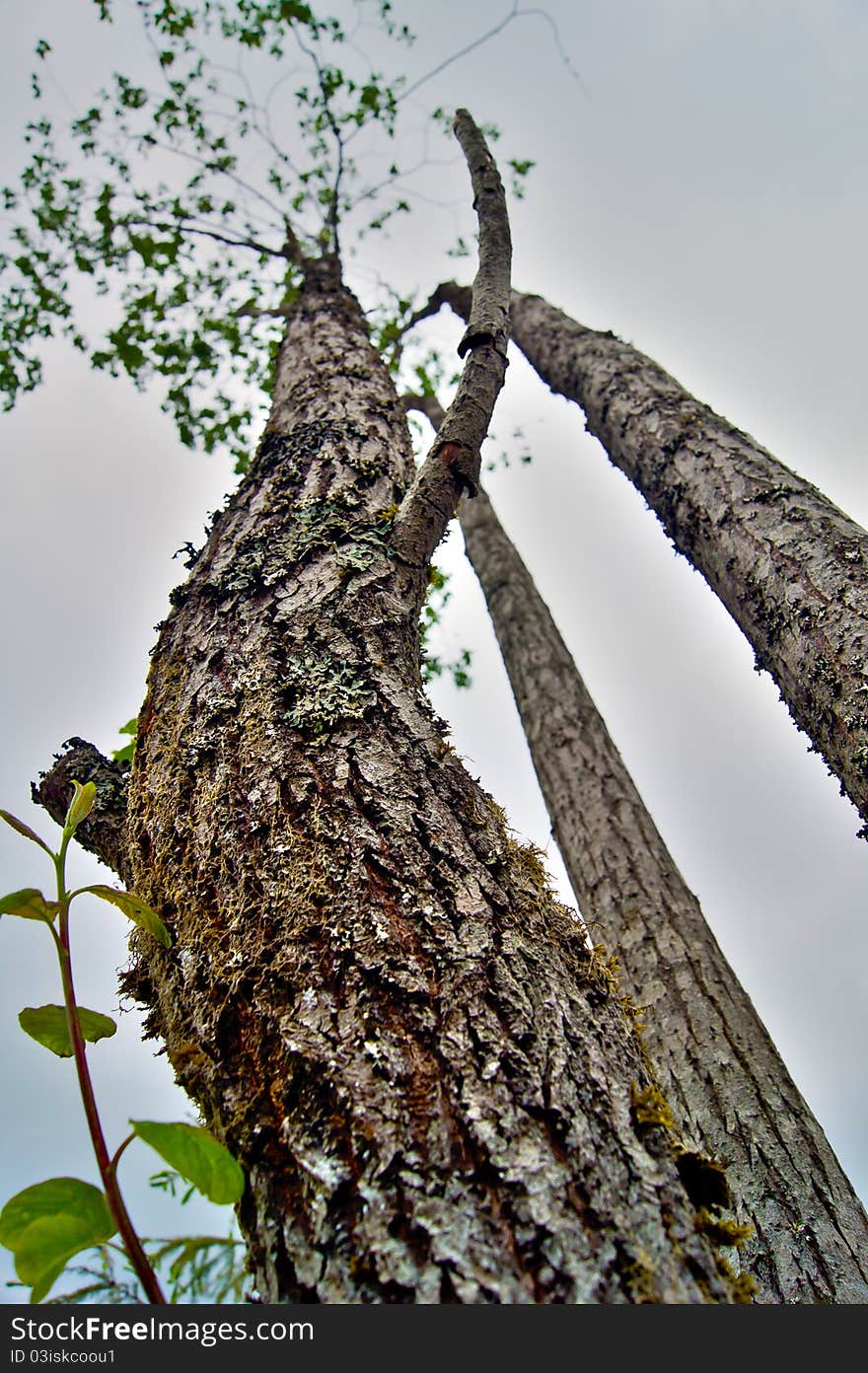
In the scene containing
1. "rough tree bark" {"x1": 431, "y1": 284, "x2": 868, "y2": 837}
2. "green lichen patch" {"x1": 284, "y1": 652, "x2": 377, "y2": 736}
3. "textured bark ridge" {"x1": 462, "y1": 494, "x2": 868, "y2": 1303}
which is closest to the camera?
"green lichen patch" {"x1": 284, "y1": 652, "x2": 377, "y2": 736}

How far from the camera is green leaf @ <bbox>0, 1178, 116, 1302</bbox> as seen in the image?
2.43 ft

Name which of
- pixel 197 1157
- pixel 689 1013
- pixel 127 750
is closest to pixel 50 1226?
pixel 197 1157

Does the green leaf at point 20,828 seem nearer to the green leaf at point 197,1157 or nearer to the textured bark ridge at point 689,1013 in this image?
the green leaf at point 197,1157

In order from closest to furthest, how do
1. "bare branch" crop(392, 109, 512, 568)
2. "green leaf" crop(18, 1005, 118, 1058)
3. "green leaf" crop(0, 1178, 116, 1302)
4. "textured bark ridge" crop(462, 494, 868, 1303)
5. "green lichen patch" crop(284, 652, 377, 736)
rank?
"green leaf" crop(0, 1178, 116, 1302) < "green leaf" crop(18, 1005, 118, 1058) < "green lichen patch" crop(284, 652, 377, 736) < "bare branch" crop(392, 109, 512, 568) < "textured bark ridge" crop(462, 494, 868, 1303)

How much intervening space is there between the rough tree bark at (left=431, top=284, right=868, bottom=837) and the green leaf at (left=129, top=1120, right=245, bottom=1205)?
1.70 m

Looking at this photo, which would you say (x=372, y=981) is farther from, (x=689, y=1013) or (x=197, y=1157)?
(x=689, y=1013)

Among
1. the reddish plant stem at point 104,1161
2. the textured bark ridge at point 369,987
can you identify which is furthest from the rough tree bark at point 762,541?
the reddish plant stem at point 104,1161

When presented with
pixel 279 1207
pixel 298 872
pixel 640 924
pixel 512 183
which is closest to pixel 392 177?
pixel 512 183

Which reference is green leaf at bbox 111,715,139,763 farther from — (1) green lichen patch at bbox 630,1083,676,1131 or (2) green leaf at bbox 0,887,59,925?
(1) green lichen patch at bbox 630,1083,676,1131

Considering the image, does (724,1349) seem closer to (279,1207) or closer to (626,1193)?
(626,1193)

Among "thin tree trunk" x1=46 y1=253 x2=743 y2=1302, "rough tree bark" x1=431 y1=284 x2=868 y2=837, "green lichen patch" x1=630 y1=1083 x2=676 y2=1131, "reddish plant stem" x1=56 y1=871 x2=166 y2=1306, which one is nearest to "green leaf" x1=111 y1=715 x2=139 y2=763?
"thin tree trunk" x1=46 y1=253 x2=743 y2=1302

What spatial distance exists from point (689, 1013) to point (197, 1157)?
2.57 metres

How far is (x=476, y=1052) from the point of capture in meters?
0.90

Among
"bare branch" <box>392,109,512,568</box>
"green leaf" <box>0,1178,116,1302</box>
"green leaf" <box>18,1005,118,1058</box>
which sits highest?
"bare branch" <box>392,109,512,568</box>
